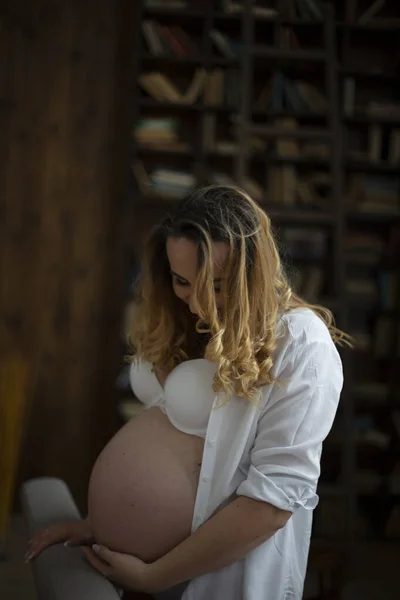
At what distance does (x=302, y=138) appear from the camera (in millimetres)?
3477

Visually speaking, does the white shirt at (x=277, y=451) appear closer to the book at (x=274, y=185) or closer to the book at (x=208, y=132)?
the book at (x=274, y=185)

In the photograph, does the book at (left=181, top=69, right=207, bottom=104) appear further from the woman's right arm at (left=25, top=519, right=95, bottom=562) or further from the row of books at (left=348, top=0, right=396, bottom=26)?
the woman's right arm at (left=25, top=519, right=95, bottom=562)

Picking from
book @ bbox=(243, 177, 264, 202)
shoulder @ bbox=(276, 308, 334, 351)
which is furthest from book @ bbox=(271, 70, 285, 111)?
shoulder @ bbox=(276, 308, 334, 351)

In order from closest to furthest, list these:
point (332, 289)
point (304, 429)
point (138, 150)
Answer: point (304, 429), point (332, 289), point (138, 150)

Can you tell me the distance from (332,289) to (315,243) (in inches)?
21.1

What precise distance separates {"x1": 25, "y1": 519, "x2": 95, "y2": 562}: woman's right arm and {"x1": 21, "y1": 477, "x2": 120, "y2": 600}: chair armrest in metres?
0.02

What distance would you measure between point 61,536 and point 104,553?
17 cm

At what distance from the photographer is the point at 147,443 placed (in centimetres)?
134

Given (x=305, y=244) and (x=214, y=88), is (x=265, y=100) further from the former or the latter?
(x=305, y=244)

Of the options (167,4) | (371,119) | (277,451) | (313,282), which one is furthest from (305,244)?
(277,451)

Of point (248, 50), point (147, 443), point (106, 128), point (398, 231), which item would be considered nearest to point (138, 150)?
point (106, 128)

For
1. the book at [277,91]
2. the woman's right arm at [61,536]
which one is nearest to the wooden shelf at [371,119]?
the book at [277,91]

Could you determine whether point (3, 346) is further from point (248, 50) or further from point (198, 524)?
point (198, 524)

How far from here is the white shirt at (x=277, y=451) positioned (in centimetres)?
119
